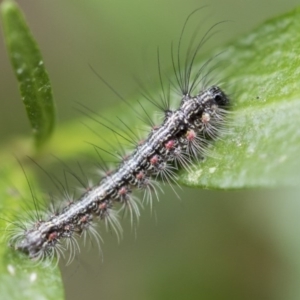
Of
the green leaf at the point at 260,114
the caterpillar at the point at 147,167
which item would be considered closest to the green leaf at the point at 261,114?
the green leaf at the point at 260,114

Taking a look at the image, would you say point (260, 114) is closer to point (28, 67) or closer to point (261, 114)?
point (261, 114)

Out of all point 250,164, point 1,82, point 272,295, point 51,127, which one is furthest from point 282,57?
point 1,82

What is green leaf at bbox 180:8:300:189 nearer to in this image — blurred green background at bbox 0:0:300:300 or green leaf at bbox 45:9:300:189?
green leaf at bbox 45:9:300:189

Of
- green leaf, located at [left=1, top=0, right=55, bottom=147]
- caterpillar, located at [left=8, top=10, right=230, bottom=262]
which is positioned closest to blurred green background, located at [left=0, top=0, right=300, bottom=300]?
caterpillar, located at [left=8, top=10, right=230, bottom=262]

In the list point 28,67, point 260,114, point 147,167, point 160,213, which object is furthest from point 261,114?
point 160,213

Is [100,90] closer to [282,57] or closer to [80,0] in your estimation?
[80,0]
